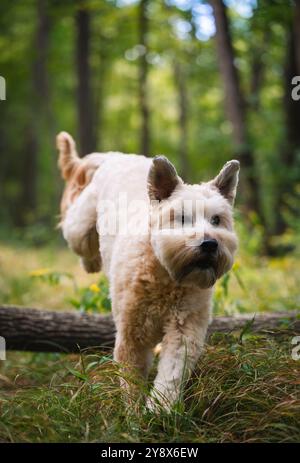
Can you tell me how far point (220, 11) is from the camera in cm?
1155

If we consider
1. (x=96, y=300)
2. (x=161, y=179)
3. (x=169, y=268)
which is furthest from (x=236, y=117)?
(x=169, y=268)

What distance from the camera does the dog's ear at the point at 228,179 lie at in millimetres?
4656

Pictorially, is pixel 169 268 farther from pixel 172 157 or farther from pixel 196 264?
pixel 172 157

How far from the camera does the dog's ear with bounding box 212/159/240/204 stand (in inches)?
183

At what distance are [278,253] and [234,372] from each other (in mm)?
9034

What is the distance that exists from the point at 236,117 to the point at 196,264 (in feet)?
28.8

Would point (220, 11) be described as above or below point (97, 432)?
above

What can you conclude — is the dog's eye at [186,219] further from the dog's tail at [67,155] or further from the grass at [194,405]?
the dog's tail at [67,155]

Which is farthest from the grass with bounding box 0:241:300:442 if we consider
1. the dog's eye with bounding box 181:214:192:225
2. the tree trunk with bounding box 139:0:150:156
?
the tree trunk with bounding box 139:0:150:156

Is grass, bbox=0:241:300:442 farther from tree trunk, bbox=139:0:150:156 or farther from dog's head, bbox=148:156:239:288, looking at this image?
tree trunk, bbox=139:0:150:156

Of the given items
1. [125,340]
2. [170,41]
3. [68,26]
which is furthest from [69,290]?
[68,26]

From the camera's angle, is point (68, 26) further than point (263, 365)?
Yes

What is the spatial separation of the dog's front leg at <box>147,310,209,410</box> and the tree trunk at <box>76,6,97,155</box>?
40.3 ft

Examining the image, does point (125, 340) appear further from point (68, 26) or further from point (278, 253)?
point (68, 26)
